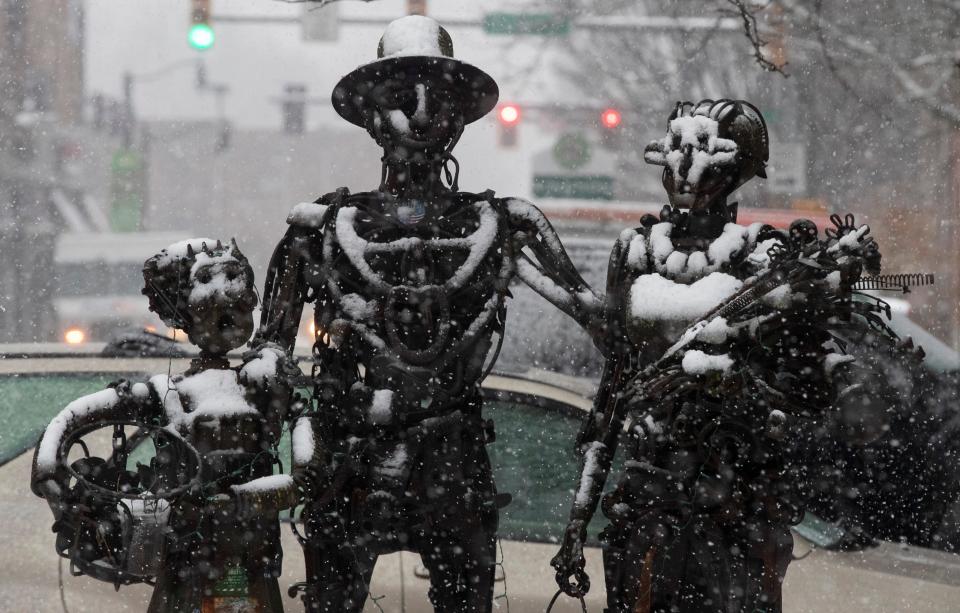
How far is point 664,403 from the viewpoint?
134 inches

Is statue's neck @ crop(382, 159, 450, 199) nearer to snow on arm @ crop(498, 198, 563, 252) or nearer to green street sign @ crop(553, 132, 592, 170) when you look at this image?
snow on arm @ crop(498, 198, 563, 252)

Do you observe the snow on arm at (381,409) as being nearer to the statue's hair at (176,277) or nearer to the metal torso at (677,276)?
the statue's hair at (176,277)

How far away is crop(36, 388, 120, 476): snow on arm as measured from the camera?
3195 mm

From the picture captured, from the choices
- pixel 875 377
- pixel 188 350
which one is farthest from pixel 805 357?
pixel 188 350

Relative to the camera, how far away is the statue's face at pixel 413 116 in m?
3.78

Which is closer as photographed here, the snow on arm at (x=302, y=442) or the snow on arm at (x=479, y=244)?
the snow on arm at (x=302, y=442)

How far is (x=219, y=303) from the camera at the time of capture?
338 centimetres

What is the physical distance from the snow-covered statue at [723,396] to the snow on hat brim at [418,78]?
72 centimetres

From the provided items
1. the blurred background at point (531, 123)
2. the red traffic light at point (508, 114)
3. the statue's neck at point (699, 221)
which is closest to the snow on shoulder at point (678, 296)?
the statue's neck at point (699, 221)

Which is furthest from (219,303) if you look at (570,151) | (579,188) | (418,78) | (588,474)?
(570,151)

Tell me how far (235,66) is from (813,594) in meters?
37.0

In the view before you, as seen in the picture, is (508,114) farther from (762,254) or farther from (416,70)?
(762,254)

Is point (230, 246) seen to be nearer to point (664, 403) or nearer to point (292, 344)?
point (292, 344)

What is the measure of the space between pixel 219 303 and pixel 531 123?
2369 cm
